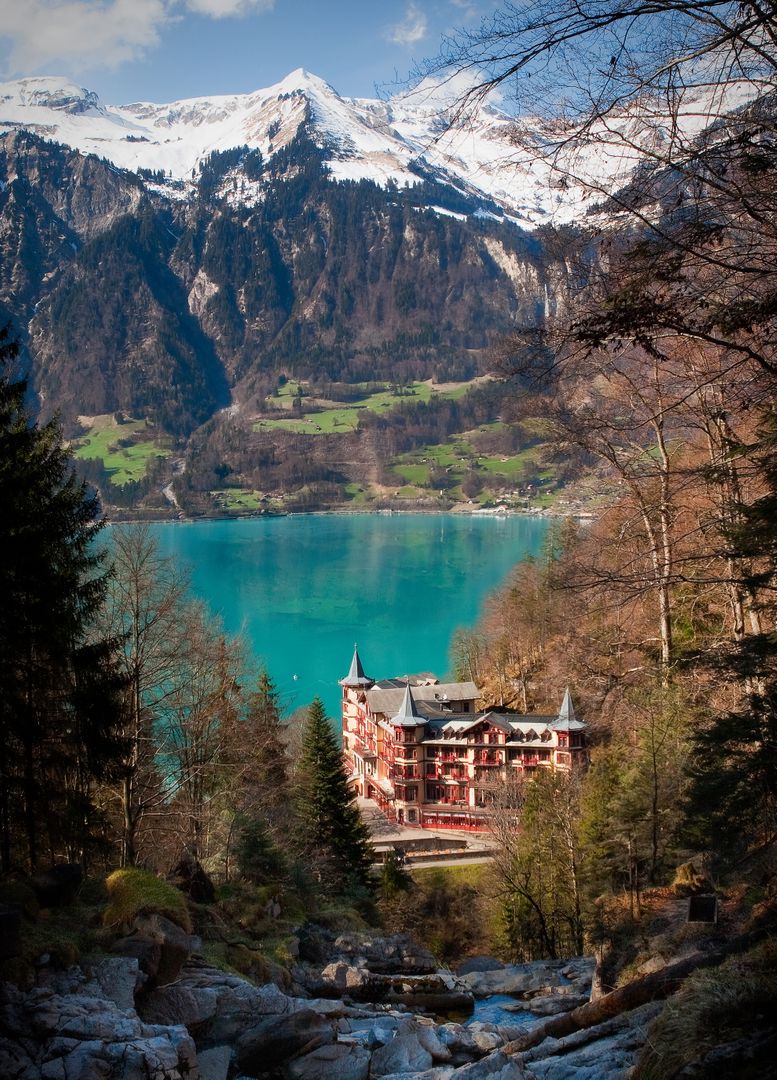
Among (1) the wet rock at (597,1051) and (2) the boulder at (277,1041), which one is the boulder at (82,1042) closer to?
(2) the boulder at (277,1041)

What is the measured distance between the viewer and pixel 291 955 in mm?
8820

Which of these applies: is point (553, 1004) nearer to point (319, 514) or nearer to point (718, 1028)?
point (718, 1028)

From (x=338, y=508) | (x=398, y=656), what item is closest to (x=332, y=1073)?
(x=398, y=656)

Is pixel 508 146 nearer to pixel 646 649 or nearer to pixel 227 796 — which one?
pixel 646 649

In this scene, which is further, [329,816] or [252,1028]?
[329,816]

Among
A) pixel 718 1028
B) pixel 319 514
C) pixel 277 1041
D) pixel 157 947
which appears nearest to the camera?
pixel 718 1028

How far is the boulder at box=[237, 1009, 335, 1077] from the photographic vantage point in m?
5.41

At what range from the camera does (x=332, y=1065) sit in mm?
5461

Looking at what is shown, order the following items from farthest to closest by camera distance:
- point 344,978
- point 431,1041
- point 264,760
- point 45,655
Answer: point 264,760, point 45,655, point 344,978, point 431,1041

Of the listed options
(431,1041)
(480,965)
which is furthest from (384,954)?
(431,1041)

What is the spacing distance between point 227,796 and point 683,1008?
35.6ft

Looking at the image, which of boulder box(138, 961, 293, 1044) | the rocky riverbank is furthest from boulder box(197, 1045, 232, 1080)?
boulder box(138, 961, 293, 1044)

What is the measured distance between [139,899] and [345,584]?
63.0 metres

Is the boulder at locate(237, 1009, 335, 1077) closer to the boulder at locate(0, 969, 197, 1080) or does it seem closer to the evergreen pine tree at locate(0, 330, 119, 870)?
the boulder at locate(0, 969, 197, 1080)
